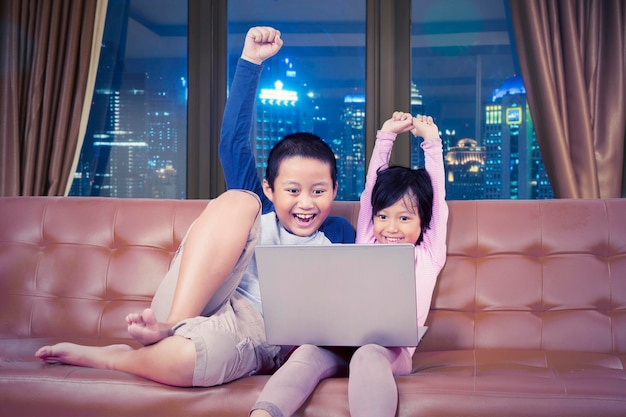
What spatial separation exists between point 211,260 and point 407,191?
65 centimetres

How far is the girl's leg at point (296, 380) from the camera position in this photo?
124cm

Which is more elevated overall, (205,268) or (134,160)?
(134,160)

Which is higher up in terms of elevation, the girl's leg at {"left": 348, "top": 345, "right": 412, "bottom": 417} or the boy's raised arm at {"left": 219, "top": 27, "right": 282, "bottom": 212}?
the boy's raised arm at {"left": 219, "top": 27, "right": 282, "bottom": 212}

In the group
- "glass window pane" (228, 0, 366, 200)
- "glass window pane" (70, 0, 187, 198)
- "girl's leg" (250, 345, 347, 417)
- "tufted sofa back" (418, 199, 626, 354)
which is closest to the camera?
"girl's leg" (250, 345, 347, 417)

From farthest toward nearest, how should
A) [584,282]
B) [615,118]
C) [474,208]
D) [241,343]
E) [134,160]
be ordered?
[134,160]
[615,118]
[474,208]
[584,282]
[241,343]

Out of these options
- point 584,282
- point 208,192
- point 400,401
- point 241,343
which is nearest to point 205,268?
point 241,343

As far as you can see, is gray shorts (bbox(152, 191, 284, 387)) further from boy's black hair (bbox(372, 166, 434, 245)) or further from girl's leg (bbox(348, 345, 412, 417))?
boy's black hair (bbox(372, 166, 434, 245))

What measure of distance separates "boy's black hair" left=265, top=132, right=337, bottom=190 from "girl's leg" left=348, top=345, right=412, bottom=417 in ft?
2.03

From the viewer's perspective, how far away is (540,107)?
2.68m

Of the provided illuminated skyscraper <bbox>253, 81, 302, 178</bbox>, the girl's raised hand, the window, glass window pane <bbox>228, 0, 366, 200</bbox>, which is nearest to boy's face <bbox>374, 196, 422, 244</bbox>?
the girl's raised hand

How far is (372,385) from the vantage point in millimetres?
1312

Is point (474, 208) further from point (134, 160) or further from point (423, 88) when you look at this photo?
point (134, 160)

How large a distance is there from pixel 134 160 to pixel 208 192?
463 mm

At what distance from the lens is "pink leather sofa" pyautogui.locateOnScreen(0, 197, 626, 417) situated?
162 centimetres
